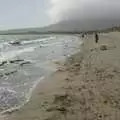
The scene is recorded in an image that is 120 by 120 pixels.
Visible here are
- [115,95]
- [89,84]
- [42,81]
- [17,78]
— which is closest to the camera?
[115,95]

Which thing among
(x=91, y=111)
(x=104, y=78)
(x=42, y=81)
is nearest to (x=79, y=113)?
(x=91, y=111)

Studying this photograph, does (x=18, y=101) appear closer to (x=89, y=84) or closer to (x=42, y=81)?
(x=89, y=84)

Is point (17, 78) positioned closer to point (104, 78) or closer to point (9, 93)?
point (9, 93)

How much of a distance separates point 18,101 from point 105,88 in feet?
12.1

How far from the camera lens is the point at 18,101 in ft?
43.5

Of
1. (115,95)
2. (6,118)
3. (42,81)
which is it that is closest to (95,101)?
(115,95)

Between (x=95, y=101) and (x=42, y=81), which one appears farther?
(x=42, y=81)

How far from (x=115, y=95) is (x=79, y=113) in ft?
7.39

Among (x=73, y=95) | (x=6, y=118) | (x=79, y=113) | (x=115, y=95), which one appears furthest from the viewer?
(x=73, y=95)

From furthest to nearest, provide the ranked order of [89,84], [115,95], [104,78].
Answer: [104,78] < [89,84] < [115,95]

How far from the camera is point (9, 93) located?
14.9 meters

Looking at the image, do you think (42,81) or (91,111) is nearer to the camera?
(91,111)

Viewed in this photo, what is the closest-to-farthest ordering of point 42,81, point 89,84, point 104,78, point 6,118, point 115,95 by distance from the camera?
point 6,118, point 115,95, point 89,84, point 104,78, point 42,81

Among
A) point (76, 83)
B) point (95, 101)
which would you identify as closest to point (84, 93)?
point (95, 101)
